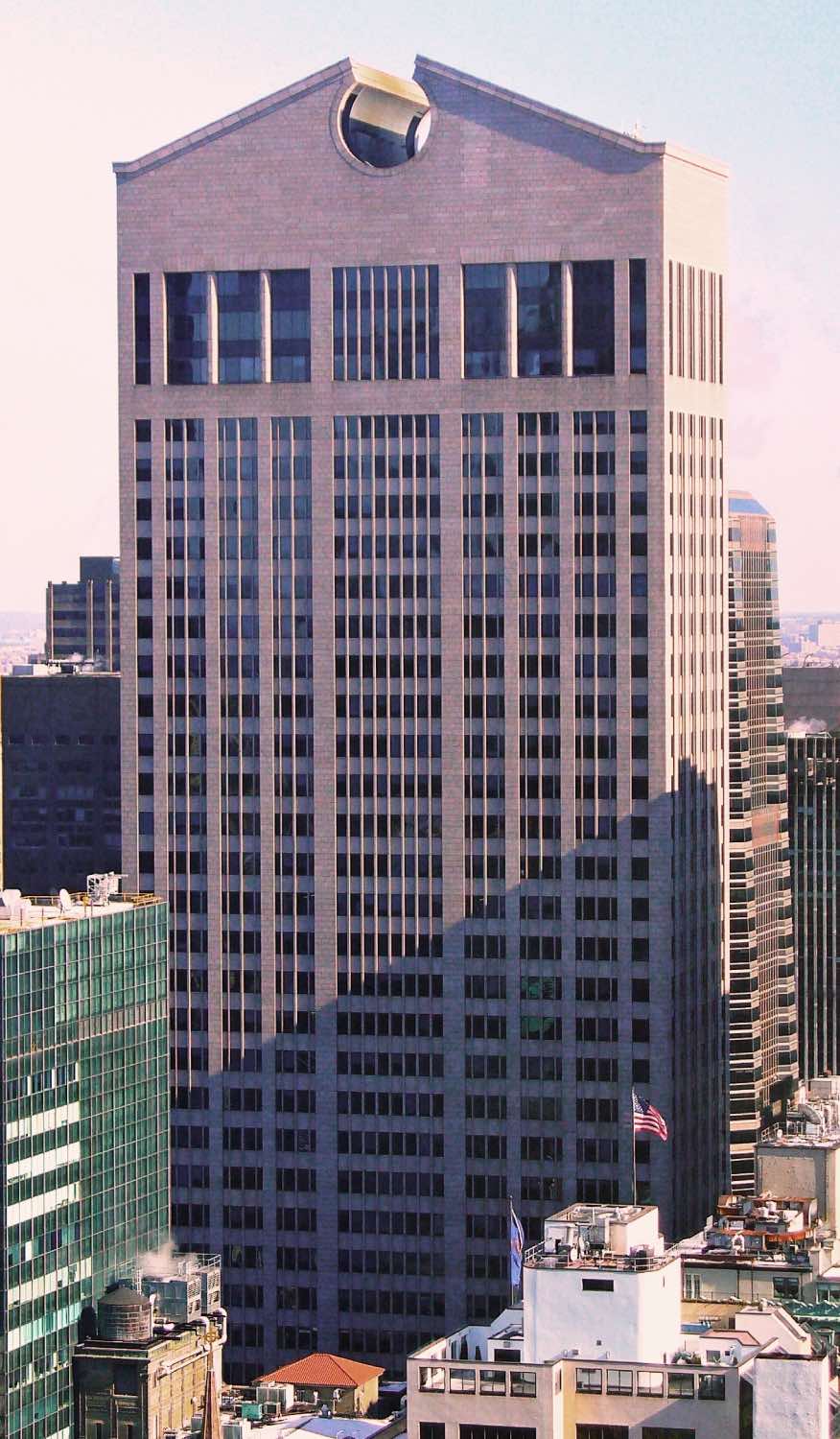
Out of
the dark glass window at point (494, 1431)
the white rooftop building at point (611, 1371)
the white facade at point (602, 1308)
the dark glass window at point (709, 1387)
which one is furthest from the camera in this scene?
the white facade at point (602, 1308)

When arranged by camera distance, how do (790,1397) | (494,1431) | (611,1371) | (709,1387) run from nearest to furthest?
(790,1397) < (709,1387) < (494,1431) < (611,1371)

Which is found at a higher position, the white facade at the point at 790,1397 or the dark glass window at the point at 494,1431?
the white facade at the point at 790,1397

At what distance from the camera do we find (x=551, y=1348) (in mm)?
178375

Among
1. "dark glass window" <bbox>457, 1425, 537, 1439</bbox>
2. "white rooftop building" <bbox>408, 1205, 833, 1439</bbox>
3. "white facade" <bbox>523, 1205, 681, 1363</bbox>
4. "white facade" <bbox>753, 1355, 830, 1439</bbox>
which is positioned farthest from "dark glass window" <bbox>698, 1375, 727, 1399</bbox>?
"dark glass window" <bbox>457, 1425, 537, 1439</bbox>

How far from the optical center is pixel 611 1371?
172 meters

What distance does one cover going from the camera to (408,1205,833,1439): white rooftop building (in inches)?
6614

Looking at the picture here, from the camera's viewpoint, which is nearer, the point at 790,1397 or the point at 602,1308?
the point at 790,1397

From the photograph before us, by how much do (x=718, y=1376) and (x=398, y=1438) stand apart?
31.2 m

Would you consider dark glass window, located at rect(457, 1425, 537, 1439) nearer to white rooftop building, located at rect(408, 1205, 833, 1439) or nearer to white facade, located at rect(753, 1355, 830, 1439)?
white rooftop building, located at rect(408, 1205, 833, 1439)

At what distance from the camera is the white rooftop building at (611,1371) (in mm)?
168000

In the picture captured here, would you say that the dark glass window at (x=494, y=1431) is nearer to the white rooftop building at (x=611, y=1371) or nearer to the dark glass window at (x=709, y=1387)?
the white rooftop building at (x=611, y=1371)

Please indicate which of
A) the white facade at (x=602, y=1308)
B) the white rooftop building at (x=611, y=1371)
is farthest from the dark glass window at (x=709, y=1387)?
the white facade at (x=602, y=1308)

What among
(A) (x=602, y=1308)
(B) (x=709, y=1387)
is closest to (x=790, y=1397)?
(B) (x=709, y=1387)

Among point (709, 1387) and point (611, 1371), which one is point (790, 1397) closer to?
point (709, 1387)
